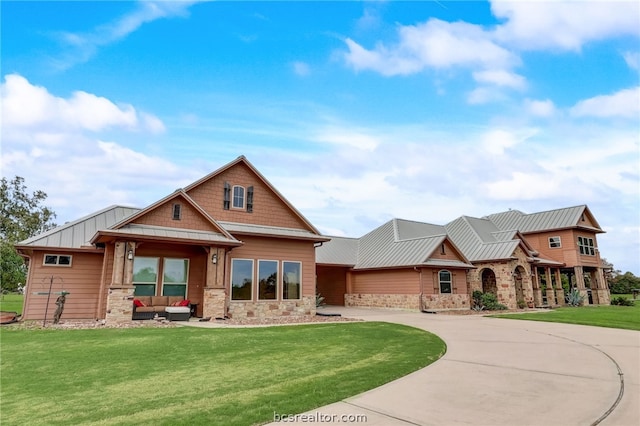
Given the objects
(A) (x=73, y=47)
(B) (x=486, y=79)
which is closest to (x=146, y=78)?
(A) (x=73, y=47)

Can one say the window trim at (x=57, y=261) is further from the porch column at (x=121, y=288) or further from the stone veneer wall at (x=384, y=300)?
the stone veneer wall at (x=384, y=300)

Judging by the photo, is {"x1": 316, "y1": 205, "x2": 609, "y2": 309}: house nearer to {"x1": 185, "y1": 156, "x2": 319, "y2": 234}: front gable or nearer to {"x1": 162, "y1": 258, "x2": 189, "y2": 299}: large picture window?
{"x1": 185, "y1": 156, "x2": 319, "y2": 234}: front gable

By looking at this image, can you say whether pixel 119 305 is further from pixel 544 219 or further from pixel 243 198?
pixel 544 219

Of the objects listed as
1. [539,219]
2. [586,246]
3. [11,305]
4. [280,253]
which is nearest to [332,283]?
[280,253]

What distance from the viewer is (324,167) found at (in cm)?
2636

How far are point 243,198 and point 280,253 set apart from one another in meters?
2.99

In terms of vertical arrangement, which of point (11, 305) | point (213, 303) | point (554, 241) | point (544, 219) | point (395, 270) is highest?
point (544, 219)

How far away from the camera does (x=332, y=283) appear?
26797 mm

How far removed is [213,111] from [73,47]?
5.38 metres

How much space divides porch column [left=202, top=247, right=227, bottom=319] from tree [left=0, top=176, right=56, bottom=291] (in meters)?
27.4

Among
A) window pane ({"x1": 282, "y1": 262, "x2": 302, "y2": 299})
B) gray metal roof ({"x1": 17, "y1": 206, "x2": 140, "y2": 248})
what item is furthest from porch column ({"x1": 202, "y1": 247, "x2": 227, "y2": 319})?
gray metal roof ({"x1": 17, "y1": 206, "x2": 140, "y2": 248})

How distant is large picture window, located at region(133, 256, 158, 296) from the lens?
13914 millimetres

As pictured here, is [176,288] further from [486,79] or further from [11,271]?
[11,271]

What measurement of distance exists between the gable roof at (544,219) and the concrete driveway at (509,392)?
84.4 feet
